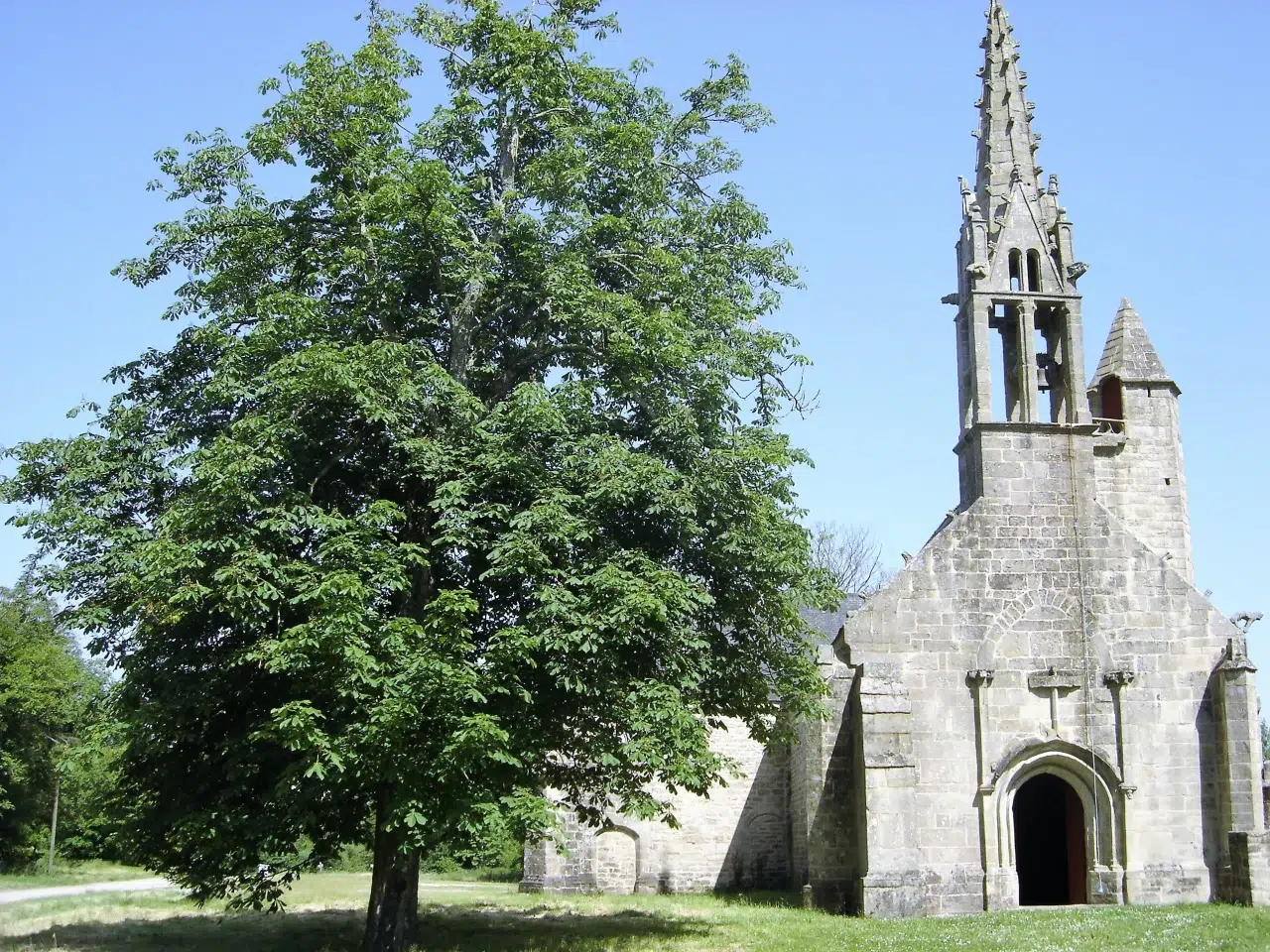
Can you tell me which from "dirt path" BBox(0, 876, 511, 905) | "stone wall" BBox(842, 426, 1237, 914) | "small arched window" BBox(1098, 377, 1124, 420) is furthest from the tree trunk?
"small arched window" BBox(1098, 377, 1124, 420)

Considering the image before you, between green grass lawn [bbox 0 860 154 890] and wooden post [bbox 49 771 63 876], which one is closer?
green grass lawn [bbox 0 860 154 890]

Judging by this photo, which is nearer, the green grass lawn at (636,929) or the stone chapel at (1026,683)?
the green grass lawn at (636,929)

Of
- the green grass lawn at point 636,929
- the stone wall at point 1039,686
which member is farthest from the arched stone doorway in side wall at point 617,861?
the stone wall at point 1039,686

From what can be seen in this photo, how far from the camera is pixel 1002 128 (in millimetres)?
22984

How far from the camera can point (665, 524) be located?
16109mm

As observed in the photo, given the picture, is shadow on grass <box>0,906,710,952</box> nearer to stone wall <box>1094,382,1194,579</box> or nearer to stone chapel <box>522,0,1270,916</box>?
stone chapel <box>522,0,1270,916</box>

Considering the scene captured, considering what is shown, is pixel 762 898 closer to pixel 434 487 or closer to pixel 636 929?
pixel 636 929

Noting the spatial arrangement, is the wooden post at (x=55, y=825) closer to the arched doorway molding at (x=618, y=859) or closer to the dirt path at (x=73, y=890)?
the dirt path at (x=73, y=890)

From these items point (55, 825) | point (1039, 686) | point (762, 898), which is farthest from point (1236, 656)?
point (55, 825)

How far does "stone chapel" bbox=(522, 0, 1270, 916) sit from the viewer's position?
1941cm

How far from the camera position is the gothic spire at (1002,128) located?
22.6 metres

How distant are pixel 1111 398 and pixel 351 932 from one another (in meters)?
20.4

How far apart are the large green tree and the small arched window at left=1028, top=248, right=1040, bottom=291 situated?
6441 millimetres

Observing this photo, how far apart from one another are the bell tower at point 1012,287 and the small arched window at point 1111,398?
6.24 metres
